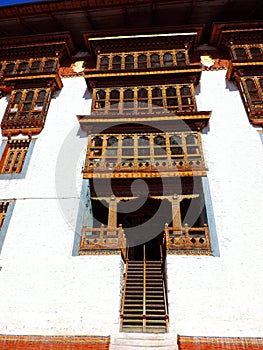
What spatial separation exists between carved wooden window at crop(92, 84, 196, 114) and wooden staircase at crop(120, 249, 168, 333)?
529 cm

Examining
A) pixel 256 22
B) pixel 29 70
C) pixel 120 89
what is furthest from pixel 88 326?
pixel 256 22

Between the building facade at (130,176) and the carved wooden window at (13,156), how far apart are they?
0.16 feet

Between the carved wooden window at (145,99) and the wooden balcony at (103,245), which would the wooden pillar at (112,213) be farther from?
the carved wooden window at (145,99)

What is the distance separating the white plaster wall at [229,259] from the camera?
5.99m

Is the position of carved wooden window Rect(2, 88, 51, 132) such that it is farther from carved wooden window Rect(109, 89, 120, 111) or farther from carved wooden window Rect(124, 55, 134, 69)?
carved wooden window Rect(124, 55, 134, 69)

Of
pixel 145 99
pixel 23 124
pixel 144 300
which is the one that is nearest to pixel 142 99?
pixel 145 99

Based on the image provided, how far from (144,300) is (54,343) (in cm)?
208

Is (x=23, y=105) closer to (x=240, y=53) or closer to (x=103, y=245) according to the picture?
(x=103, y=245)

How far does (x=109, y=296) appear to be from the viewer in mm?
6395

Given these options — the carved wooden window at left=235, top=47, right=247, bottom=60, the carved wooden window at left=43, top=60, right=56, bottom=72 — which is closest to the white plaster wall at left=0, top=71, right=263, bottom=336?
the carved wooden window at left=235, top=47, right=247, bottom=60

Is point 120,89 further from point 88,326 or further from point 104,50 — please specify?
point 88,326

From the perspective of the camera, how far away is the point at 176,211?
8094 millimetres

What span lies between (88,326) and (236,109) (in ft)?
28.1

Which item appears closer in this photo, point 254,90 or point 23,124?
point 23,124
